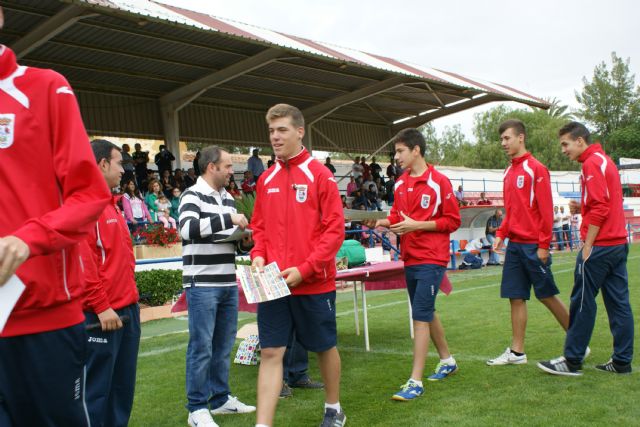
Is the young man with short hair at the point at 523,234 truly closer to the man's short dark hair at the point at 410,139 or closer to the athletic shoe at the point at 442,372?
the athletic shoe at the point at 442,372

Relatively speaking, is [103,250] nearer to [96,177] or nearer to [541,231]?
[96,177]

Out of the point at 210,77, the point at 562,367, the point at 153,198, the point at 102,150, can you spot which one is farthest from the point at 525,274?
the point at 210,77

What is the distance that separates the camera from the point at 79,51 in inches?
699

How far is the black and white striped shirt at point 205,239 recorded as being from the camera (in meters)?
4.66

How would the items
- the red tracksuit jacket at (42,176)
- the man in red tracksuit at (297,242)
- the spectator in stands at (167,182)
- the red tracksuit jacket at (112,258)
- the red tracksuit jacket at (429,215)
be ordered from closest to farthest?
the red tracksuit jacket at (42,176) → the red tracksuit jacket at (112,258) → the man in red tracksuit at (297,242) → the red tracksuit jacket at (429,215) → the spectator in stands at (167,182)

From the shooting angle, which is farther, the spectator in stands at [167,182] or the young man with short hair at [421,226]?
the spectator in stands at [167,182]

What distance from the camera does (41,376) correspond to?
2.04 metres

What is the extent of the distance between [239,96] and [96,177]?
23.3 meters

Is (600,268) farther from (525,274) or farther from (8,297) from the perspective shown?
(8,297)

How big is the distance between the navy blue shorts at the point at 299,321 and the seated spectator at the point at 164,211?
12967 mm

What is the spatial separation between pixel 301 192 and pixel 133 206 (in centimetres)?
1255

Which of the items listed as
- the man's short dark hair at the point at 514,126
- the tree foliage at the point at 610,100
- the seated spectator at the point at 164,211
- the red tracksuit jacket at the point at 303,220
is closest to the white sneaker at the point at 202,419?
the red tracksuit jacket at the point at 303,220

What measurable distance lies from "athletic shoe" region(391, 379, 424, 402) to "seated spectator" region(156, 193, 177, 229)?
484 inches

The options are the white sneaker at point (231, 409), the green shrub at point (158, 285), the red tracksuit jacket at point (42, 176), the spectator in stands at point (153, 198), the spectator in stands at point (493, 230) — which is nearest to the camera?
the red tracksuit jacket at point (42, 176)
